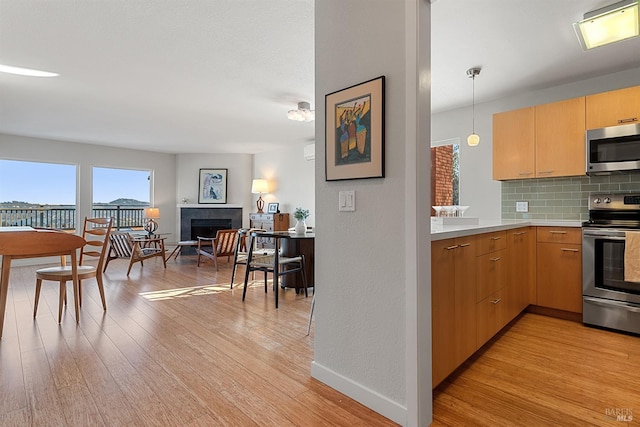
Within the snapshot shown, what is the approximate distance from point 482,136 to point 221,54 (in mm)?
3137

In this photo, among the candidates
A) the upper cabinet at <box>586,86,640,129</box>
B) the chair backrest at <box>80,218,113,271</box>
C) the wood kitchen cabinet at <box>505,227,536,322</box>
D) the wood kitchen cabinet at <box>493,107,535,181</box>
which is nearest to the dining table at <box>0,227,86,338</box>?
the chair backrest at <box>80,218,113,271</box>

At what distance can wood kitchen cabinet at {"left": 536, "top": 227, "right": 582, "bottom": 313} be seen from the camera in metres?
2.98

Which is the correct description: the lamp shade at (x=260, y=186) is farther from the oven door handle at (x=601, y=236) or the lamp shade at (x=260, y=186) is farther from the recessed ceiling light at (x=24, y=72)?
the oven door handle at (x=601, y=236)

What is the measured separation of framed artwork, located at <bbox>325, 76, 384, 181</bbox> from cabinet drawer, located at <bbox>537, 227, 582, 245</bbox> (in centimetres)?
243

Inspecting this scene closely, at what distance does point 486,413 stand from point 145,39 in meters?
3.40

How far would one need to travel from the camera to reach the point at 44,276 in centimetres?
288

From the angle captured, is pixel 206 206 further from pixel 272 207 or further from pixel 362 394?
pixel 362 394

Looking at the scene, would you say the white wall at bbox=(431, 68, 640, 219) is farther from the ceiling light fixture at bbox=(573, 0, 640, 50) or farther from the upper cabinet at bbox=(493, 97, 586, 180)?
the ceiling light fixture at bbox=(573, 0, 640, 50)

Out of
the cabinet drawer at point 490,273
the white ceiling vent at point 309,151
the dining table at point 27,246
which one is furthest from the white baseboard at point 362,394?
the white ceiling vent at point 309,151

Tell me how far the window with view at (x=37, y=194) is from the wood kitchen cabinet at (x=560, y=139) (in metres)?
7.93

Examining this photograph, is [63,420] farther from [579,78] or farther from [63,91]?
[579,78]

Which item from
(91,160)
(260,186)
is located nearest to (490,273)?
(260,186)

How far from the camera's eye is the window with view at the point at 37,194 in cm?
603

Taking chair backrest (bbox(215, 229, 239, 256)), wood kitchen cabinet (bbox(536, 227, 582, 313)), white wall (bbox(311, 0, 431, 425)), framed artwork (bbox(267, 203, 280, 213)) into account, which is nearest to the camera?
white wall (bbox(311, 0, 431, 425))
